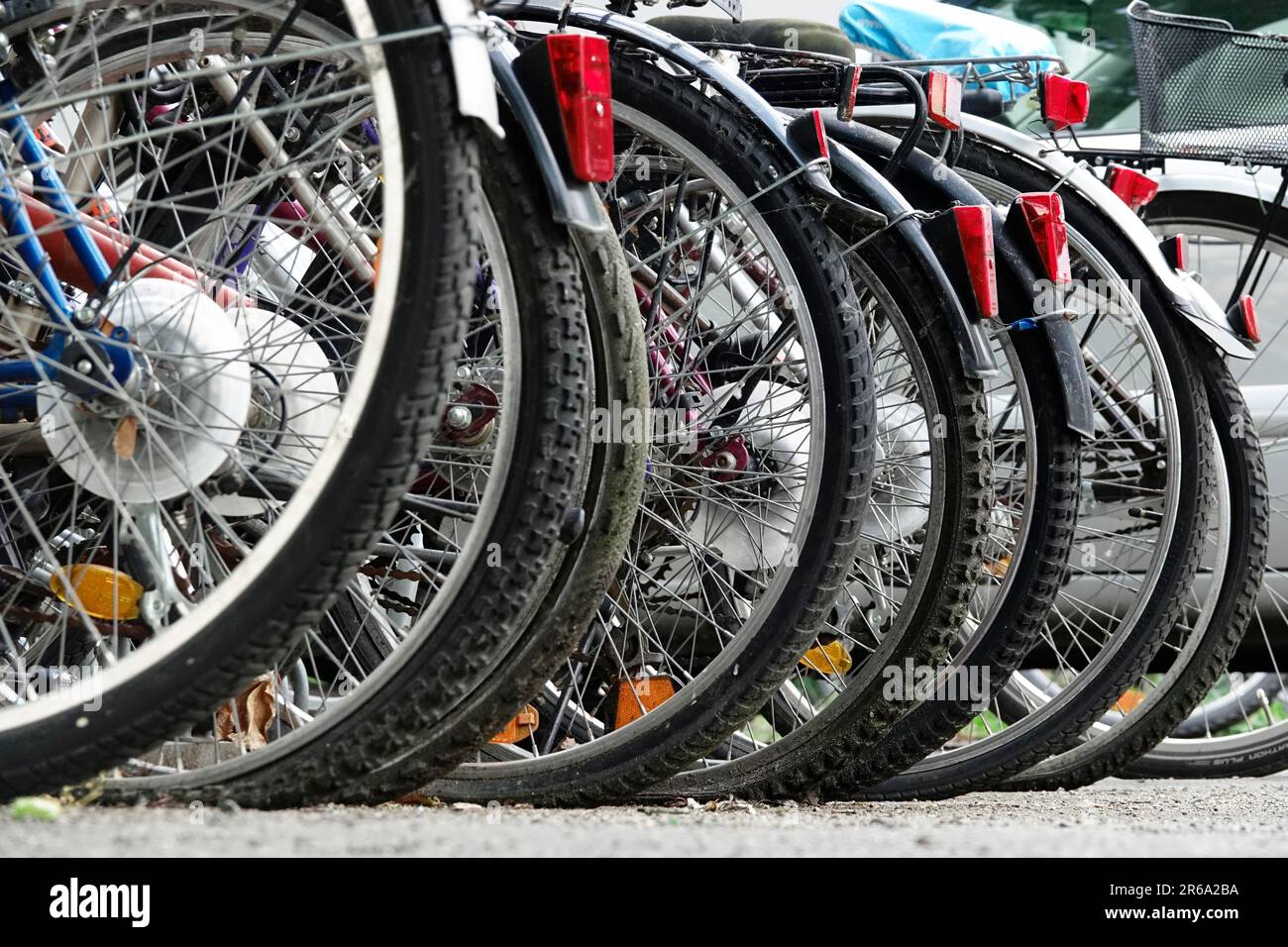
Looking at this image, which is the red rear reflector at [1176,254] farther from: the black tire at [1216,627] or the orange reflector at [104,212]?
the orange reflector at [104,212]

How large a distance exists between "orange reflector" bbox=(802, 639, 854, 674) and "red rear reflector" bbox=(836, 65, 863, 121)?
4.14 ft

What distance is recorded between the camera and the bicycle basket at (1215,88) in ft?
17.1

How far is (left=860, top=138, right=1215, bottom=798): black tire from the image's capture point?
4375 mm

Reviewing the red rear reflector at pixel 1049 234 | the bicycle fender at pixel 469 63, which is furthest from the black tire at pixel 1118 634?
the bicycle fender at pixel 469 63

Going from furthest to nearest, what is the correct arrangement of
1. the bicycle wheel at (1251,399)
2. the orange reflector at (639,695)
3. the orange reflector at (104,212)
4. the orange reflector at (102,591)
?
Result: the bicycle wheel at (1251,399) < the orange reflector at (639,695) < the orange reflector at (104,212) < the orange reflector at (102,591)

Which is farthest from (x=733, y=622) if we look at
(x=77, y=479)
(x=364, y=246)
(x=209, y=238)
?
(x=77, y=479)

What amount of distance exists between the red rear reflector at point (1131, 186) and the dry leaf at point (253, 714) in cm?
294

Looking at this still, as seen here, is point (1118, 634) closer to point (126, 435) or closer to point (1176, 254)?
point (1176, 254)

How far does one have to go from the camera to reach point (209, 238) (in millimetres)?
3342

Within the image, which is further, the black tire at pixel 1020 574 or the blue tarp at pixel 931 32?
the blue tarp at pixel 931 32

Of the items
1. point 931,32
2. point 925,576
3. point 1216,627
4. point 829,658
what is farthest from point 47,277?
point 931,32

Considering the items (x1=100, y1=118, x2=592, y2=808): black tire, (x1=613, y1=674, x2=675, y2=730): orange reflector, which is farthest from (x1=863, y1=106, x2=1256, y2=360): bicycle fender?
(x1=100, y1=118, x2=592, y2=808): black tire

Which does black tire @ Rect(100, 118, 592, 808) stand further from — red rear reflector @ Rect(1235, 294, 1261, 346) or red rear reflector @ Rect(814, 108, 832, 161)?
red rear reflector @ Rect(1235, 294, 1261, 346)
